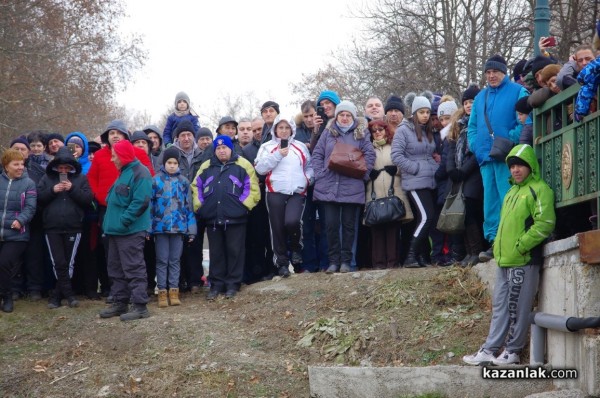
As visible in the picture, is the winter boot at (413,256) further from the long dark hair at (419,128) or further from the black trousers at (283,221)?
the black trousers at (283,221)

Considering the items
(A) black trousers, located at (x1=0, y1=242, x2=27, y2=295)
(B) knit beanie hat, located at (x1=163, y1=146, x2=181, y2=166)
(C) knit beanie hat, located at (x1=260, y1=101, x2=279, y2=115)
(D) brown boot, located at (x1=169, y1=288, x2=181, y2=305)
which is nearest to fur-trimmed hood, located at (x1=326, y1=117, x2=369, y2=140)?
(C) knit beanie hat, located at (x1=260, y1=101, x2=279, y2=115)

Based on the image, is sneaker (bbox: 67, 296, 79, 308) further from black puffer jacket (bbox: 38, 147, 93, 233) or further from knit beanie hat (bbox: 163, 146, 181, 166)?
knit beanie hat (bbox: 163, 146, 181, 166)

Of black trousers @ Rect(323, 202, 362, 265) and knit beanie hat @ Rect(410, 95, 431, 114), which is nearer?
black trousers @ Rect(323, 202, 362, 265)

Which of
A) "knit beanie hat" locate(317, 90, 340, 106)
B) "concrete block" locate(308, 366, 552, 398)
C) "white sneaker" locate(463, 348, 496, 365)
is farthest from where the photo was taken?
"knit beanie hat" locate(317, 90, 340, 106)

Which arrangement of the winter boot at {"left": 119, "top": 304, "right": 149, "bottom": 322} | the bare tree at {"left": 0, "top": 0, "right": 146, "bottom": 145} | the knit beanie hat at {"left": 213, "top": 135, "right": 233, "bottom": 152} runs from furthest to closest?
the bare tree at {"left": 0, "top": 0, "right": 146, "bottom": 145}
the knit beanie hat at {"left": 213, "top": 135, "right": 233, "bottom": 152}
the winter boot at {"left": 119, "top": 304, "right": 149, "bottom": 322}

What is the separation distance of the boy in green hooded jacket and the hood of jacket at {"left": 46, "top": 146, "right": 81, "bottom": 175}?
19.0 ft

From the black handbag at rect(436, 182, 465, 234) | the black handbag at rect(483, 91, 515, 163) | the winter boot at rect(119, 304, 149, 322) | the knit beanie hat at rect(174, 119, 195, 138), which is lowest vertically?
the winter boot at rect(119, 304, 149, 322)

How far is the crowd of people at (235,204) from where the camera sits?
1031 centimetres

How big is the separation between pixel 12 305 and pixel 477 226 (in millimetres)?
5733

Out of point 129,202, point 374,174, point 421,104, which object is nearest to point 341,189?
point 374,174

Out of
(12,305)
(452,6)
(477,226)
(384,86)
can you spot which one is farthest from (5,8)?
(477,226)

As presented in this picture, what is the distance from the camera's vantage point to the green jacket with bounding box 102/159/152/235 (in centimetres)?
1016

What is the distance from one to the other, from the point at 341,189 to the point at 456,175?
1.61 meters

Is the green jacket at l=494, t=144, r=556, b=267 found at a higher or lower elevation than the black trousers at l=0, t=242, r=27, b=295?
higher
